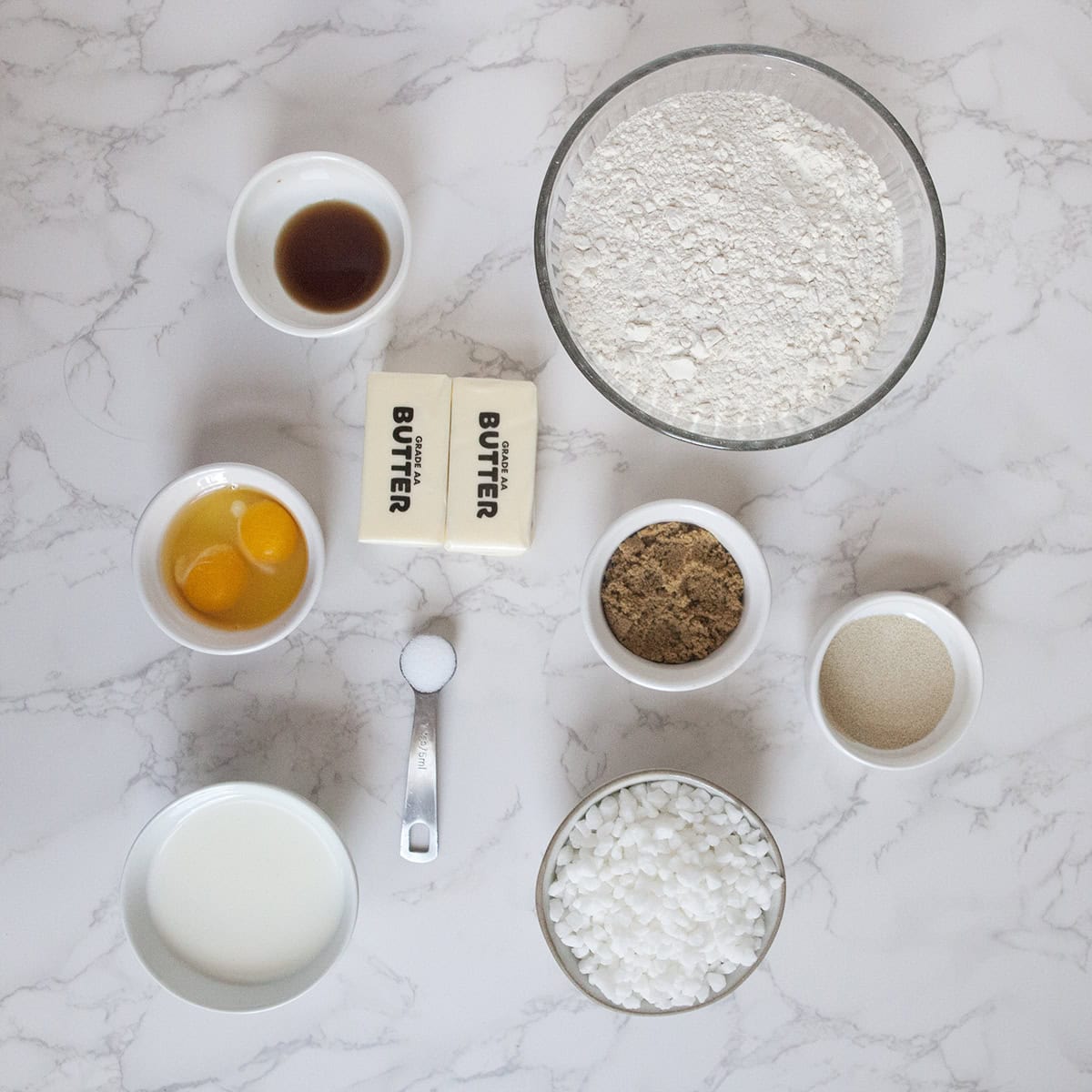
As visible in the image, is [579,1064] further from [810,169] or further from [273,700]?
[810,169]

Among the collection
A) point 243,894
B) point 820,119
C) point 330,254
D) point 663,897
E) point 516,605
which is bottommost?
point 243,894

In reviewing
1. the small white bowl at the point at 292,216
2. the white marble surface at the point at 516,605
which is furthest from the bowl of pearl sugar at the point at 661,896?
the small white bowl at the point at 292,216

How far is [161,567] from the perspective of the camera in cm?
116

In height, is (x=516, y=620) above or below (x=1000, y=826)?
above

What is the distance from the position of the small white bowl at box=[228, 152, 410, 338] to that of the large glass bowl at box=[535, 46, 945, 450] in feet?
0.76

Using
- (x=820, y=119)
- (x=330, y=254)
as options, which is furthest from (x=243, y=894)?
(x=820, y=119)

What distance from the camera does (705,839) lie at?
3.73 feet

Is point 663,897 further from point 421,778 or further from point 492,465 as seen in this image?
point 492,465

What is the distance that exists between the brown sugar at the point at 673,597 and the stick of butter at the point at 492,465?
0.53 ft

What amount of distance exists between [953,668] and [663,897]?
20.8 inches

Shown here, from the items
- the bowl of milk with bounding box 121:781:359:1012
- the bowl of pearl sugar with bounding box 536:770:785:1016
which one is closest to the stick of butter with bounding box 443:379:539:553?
the bowl of pearl sugar with bounding box 536:770:785:1016

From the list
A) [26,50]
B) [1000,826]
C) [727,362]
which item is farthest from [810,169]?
[26,50]

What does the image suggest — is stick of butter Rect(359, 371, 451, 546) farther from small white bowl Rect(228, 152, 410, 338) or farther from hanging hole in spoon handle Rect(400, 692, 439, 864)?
hanging hole in spoon handle Rect(400, 692, 439, 864)

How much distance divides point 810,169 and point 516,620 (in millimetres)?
765
